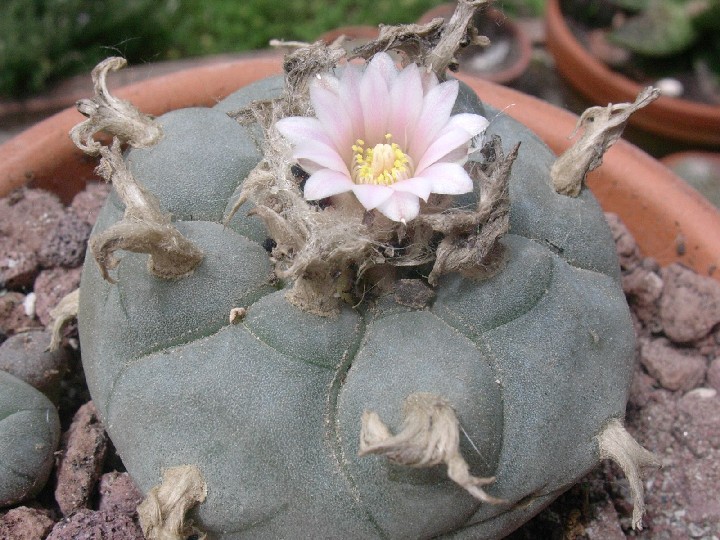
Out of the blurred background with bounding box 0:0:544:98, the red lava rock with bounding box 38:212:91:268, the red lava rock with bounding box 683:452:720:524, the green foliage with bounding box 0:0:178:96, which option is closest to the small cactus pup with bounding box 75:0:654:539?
the red lava rock with bounding box 683:452:720:524

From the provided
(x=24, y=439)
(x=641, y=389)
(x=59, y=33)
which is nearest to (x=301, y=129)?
(x=24, y=439)

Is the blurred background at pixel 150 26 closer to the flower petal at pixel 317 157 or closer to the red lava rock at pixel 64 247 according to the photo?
the red lava rock at pixel 64 247

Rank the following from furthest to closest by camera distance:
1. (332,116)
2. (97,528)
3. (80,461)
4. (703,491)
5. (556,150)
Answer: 1. (556,150)
2. (703,491)
3. (80,461)
4. (97,528)
5. (332,116)

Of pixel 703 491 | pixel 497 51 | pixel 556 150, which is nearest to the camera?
pixel 703 491

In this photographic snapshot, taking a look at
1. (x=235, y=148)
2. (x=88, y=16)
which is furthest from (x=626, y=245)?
(x=88, y=16)

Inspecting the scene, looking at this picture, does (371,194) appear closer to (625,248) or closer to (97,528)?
(97,528)

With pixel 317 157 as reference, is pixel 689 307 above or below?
below
